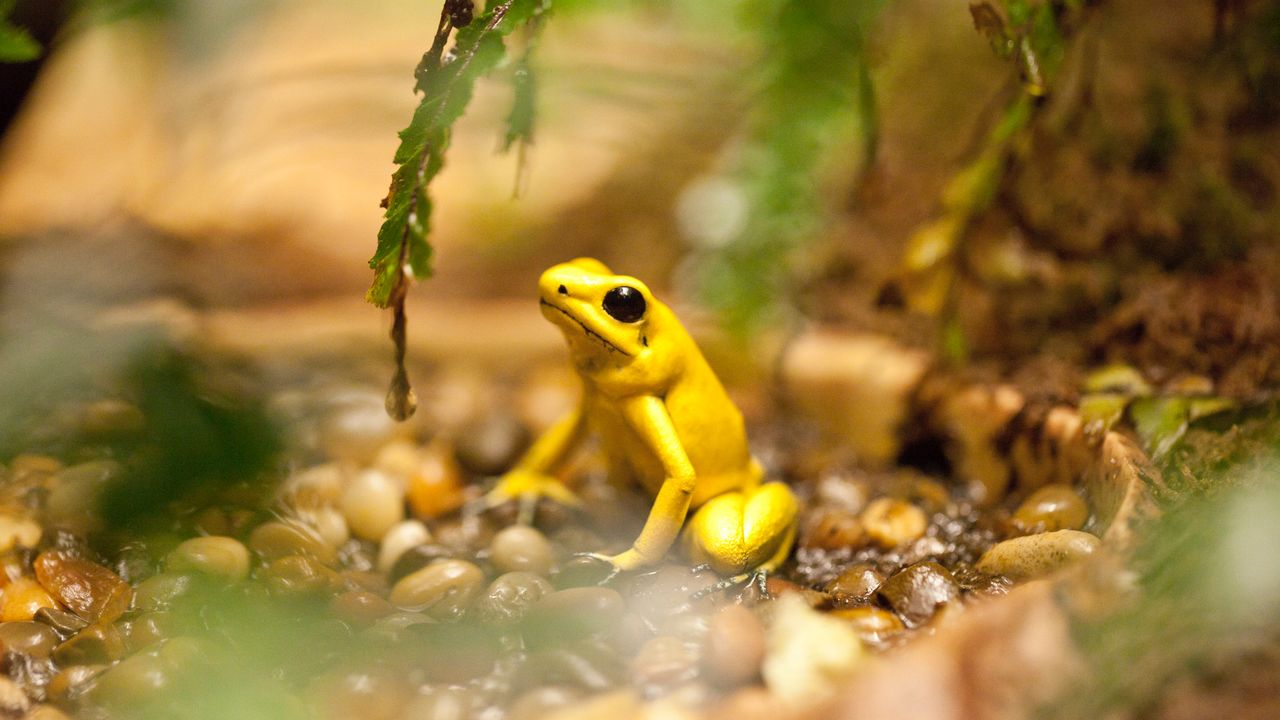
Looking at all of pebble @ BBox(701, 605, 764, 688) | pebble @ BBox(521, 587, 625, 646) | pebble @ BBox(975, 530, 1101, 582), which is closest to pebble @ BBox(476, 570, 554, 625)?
pebble @ BBox(521, 587, 625, 646)

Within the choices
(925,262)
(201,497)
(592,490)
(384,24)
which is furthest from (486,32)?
Answer: (384,24)

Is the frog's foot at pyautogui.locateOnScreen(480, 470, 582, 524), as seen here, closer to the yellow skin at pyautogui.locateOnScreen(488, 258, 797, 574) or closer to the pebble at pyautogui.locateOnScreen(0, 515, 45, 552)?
the yellow skin at pyautogui.locateOnScreen(488, 258, 797, 574)

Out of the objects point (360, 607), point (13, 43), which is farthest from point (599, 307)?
point (13, 43)

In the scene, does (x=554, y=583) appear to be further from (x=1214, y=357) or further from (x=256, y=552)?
(x=1214, y=357)

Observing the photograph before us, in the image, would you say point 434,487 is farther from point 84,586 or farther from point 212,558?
point 84,586

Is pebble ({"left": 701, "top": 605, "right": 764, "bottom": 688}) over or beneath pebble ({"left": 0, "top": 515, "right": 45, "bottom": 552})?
over

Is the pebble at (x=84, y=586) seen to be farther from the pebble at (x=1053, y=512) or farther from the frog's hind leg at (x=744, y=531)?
the pebble at (x=1053, y=512)
